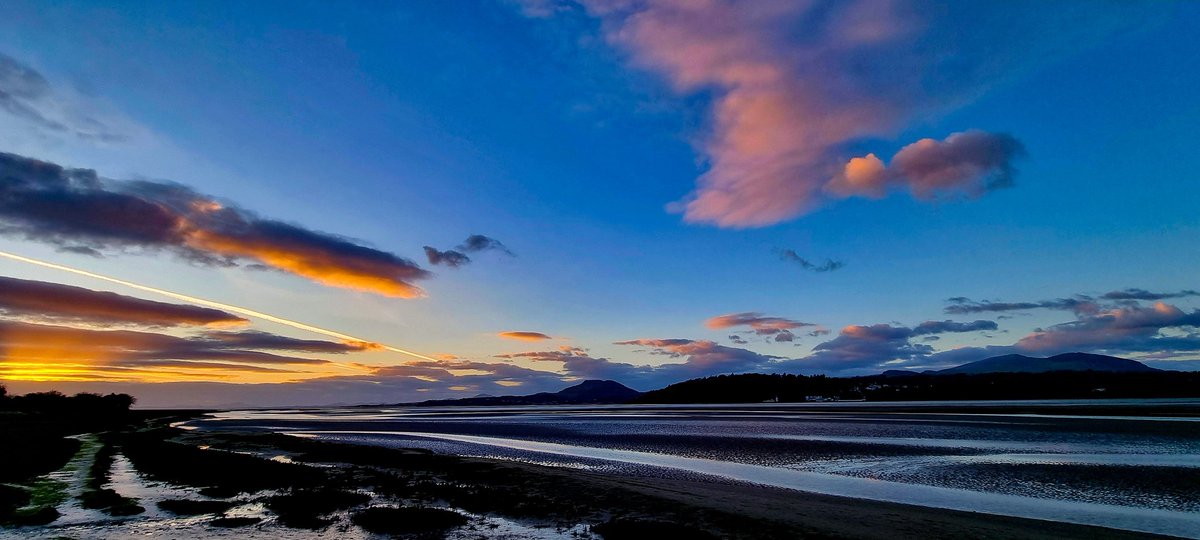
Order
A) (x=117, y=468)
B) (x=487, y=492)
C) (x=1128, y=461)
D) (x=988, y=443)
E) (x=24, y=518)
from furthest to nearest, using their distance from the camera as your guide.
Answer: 1. (x=988, y=443)
2. (x=117, y=468)
3. (x=1128, y=461)
4. (x=487, y=492)
5. (x=24, y=518)

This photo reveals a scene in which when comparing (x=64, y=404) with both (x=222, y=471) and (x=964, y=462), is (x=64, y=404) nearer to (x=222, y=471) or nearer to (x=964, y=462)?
(x=222, y=471)

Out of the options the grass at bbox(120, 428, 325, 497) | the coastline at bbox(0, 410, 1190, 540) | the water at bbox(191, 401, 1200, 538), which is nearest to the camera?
the coastline at bbox(0, 410, 1190, 540)

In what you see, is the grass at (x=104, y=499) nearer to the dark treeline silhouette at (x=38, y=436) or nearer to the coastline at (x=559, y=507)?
the coastline at (x=559, y=507)

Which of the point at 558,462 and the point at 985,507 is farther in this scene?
the point at 558,462

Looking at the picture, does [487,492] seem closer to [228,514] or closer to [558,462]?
[228,514]

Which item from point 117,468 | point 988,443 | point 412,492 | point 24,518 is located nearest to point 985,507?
point 412,492

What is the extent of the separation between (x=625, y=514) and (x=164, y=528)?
48.0ft

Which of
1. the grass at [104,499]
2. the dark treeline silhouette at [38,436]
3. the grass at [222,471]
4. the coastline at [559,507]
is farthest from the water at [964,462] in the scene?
the dark treeline silhouette at [38,436]

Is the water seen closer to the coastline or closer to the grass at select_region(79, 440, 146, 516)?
the coastline

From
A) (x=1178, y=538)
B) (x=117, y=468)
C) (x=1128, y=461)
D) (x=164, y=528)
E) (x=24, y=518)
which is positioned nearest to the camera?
(x=1178, y=538)

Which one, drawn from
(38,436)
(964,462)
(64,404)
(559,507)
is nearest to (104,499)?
(559,507)

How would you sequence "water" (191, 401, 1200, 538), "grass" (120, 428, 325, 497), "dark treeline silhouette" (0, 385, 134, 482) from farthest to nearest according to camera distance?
"dark treeline silhouette" (0, 385, 134, 482) < "grass" (120, 428, 325, 497) < "water" (191, 401, 1200, 538)

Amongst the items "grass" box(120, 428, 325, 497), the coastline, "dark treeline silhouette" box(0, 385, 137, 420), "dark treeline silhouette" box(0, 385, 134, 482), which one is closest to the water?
the coastline

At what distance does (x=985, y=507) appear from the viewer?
64.5ft
